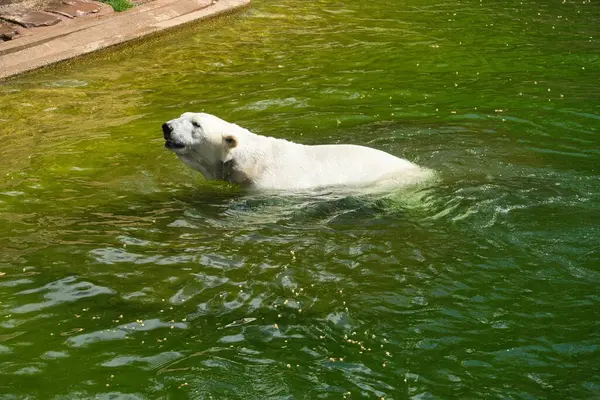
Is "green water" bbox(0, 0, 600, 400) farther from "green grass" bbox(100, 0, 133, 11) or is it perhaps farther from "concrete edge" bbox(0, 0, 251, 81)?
"green grass" bbox(100, 0, 133, 11)

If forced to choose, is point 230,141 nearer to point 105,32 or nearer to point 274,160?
point 274,160

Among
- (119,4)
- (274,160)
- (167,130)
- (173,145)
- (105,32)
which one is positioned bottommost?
(274,160)

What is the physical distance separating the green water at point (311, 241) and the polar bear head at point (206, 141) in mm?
289

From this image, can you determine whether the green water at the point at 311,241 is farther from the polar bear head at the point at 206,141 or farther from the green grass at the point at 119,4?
the green grass at the point at 119,4

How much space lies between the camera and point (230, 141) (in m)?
7.60

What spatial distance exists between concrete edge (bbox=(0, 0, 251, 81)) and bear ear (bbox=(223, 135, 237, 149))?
5507 mm

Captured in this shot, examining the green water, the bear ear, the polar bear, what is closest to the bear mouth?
the polar bear

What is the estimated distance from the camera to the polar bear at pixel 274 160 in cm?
750

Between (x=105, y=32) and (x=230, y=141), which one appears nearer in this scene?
(x=230, y=141)

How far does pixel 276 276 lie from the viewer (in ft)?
19.8

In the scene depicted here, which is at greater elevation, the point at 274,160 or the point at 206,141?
the point at 206,141

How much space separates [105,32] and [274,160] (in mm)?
6896

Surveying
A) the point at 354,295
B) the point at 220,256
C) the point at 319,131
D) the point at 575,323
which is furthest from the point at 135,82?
the point at 575,323

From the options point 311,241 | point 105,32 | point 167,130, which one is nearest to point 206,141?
point 167,130
